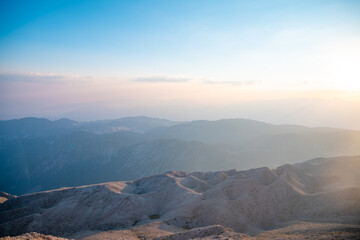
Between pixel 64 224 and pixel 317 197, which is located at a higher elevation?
pixel 317 197

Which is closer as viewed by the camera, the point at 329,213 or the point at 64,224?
the point at 329,213

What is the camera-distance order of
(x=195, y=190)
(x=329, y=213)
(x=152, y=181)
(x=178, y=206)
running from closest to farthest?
(x=329, y=213)
(x=178, y=206)
(x=195, y=190)
(x=152, y=181)

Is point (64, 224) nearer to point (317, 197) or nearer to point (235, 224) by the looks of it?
point (235, 224)

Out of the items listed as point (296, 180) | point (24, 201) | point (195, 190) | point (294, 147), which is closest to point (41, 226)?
point (24, 201)

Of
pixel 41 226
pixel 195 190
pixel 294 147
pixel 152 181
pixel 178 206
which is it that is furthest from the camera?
pixel 294 147

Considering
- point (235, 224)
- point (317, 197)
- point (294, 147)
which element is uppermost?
point (317, 197)

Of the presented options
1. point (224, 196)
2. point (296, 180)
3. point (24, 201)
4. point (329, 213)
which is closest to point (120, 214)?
point (224, 196)

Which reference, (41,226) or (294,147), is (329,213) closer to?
(41,226)
